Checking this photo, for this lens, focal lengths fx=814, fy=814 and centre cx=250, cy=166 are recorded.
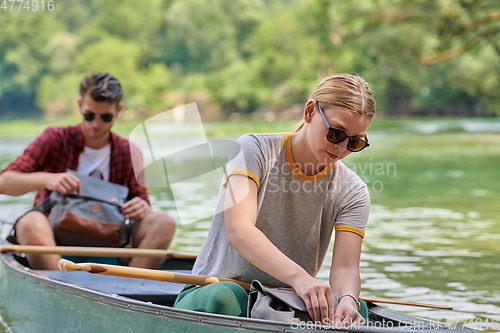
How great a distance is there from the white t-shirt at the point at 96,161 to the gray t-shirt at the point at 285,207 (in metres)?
1.99

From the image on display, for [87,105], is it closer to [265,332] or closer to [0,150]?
[265,332]

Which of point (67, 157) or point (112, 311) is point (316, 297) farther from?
point (67, 157)

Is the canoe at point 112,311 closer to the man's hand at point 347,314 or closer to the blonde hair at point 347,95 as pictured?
the man's hand at point 347,314

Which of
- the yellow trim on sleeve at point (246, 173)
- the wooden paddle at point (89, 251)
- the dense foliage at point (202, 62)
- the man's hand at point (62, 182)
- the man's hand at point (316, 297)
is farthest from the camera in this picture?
the dense foliage at point (202, 62)

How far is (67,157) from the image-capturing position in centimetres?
490

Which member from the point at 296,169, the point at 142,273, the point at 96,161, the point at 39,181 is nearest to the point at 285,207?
the point at 296,169

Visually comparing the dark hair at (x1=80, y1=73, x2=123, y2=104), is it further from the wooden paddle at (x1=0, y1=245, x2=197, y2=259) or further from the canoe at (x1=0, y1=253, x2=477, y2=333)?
the canoe at (x1=0, y1=253, x2=477, y2=333)

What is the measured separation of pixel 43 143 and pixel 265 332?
259 centimetres

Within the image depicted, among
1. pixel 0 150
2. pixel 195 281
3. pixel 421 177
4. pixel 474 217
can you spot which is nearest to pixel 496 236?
pixel 474 217

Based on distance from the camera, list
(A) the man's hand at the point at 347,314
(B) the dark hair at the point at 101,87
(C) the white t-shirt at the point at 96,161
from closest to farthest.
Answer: (A) the man's hand at the point at 347,314 < (B) the dark hair at the point at 101,87 < (C) the white t-shirt at the point at 96,161

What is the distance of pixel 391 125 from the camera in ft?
133

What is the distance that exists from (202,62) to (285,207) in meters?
77.6

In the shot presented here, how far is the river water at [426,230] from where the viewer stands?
548 cm

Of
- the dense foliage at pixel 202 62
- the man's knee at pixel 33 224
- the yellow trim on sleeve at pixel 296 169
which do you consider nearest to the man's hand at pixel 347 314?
the yellow trim on sleeve at pixel 296 169
